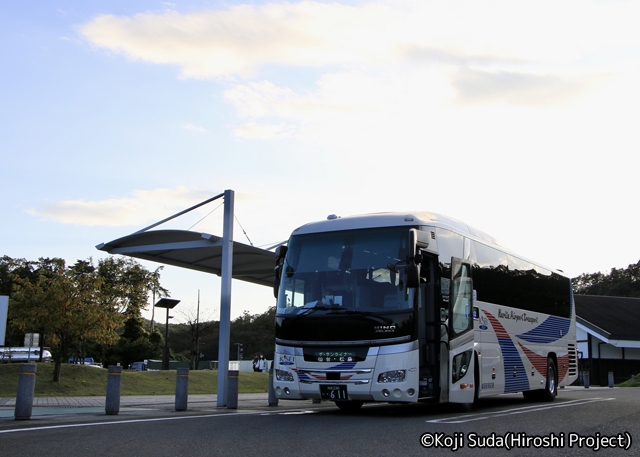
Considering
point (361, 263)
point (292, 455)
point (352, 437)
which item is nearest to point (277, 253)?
point (361, 263)

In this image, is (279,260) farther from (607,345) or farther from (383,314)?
(607,345)

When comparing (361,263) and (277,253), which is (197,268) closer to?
(277,253)

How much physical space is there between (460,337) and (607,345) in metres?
44.9

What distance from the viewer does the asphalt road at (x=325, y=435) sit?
7.70m

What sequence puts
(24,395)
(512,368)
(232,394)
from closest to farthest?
(24,395) → (232,394) → (512,368)

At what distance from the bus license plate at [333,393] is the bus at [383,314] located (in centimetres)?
2

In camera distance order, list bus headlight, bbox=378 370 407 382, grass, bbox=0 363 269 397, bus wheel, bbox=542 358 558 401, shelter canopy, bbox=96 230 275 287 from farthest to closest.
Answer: grass, bbox=0 363 269 397
bus wheel, bbox=542 358 558 401
shelter canopy, bbox=96 230 275 287
bus headlight, bbox=378 370 407 382

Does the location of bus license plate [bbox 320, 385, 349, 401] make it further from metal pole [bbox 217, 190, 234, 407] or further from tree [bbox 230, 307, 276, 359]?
tree [bbox 230, 307, 276, 359]

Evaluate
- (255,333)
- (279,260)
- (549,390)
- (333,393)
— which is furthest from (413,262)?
(255,333)

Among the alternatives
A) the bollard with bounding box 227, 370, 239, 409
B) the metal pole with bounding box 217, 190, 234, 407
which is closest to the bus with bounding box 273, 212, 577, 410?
the bollard with bounding box 227, 370, 239, 409

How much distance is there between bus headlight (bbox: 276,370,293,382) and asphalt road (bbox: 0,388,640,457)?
2.32 ft

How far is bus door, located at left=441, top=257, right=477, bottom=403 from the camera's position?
13.0m

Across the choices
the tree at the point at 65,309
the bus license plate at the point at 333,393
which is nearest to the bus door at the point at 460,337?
the bus license plate at the point at 333,393

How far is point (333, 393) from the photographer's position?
12.3 m
